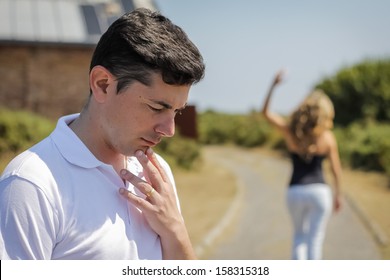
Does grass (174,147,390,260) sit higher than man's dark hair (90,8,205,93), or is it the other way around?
man's dark hair (90,8,205,93)

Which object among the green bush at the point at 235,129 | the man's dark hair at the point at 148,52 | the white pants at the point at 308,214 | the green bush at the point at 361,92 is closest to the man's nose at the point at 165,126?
the man's dark hair at the point at 148,52

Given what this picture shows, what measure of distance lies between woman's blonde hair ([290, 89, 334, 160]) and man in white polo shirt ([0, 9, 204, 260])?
368 cm

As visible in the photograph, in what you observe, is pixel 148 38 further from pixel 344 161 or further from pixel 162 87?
pixel 344 161

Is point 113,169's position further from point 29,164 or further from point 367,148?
point 367,148

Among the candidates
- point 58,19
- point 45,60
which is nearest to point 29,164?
point 45,60

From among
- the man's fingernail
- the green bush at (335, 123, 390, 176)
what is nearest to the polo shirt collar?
the man's fingernail

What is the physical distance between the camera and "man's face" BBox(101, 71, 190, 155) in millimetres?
1664

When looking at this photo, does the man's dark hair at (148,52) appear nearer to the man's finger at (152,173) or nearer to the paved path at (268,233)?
the man's finger at (152,173)

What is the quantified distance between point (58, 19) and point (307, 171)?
11.6 metres

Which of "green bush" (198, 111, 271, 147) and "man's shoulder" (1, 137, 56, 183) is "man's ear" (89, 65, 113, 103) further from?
"green bush" (198, 111, 271, 147)

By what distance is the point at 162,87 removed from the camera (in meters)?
1.66

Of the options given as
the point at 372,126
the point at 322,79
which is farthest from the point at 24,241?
the point at 322,79

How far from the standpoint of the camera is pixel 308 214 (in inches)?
210
